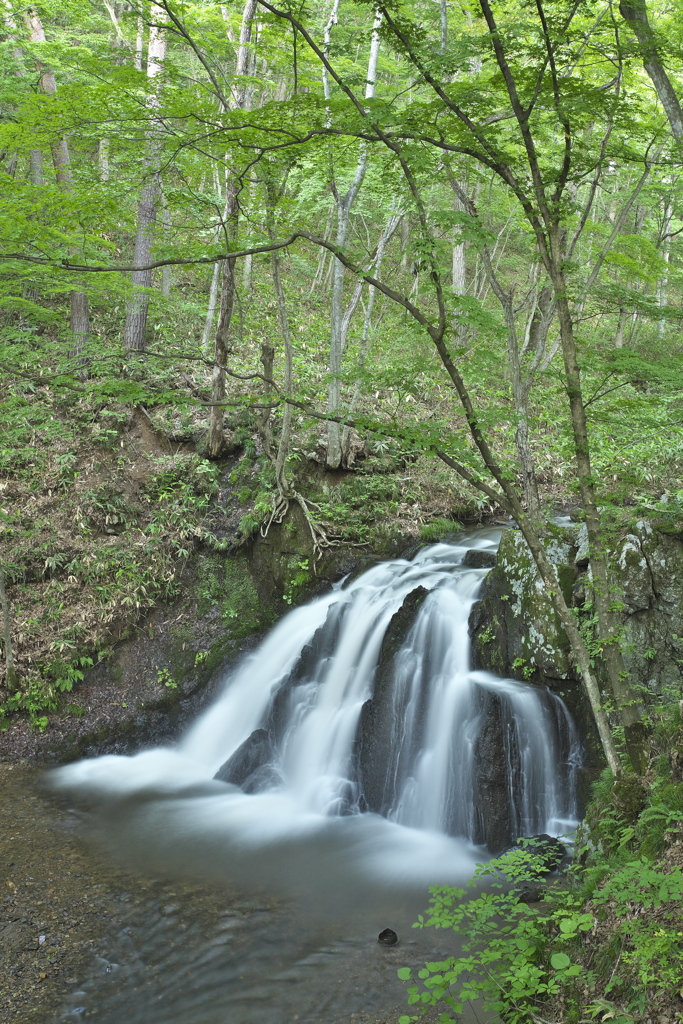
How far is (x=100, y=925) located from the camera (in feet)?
15.7

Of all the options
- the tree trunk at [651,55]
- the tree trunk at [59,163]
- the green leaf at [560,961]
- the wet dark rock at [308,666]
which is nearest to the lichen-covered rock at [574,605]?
the wet dark rock at [308,666]

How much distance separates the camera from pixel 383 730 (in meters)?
6.82

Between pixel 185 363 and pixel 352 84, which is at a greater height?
Result: pixel 352 84

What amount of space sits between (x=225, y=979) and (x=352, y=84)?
5823 mm

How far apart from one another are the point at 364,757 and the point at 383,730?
1.12ft

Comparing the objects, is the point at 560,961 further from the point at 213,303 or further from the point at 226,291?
the point at 213,303

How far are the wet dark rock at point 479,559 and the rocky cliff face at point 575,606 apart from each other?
0.71 m

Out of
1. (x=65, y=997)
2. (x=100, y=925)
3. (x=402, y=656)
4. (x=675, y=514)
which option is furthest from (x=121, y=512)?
(x=675, y=514)

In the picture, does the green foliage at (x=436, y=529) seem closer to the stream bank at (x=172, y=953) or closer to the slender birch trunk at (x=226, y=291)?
the slender birch trunk at (x=226, y=291)

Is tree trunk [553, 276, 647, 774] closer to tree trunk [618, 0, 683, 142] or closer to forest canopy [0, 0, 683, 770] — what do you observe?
forest canopy [0, 0, 683, 770]

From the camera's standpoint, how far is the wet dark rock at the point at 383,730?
6.59 metres

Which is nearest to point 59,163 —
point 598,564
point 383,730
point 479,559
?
point 479,559

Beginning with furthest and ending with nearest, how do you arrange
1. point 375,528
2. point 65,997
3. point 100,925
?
point 375,528 < point 100,925 < point 65,997

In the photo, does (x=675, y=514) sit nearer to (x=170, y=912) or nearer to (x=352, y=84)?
(x=352, y=84)
